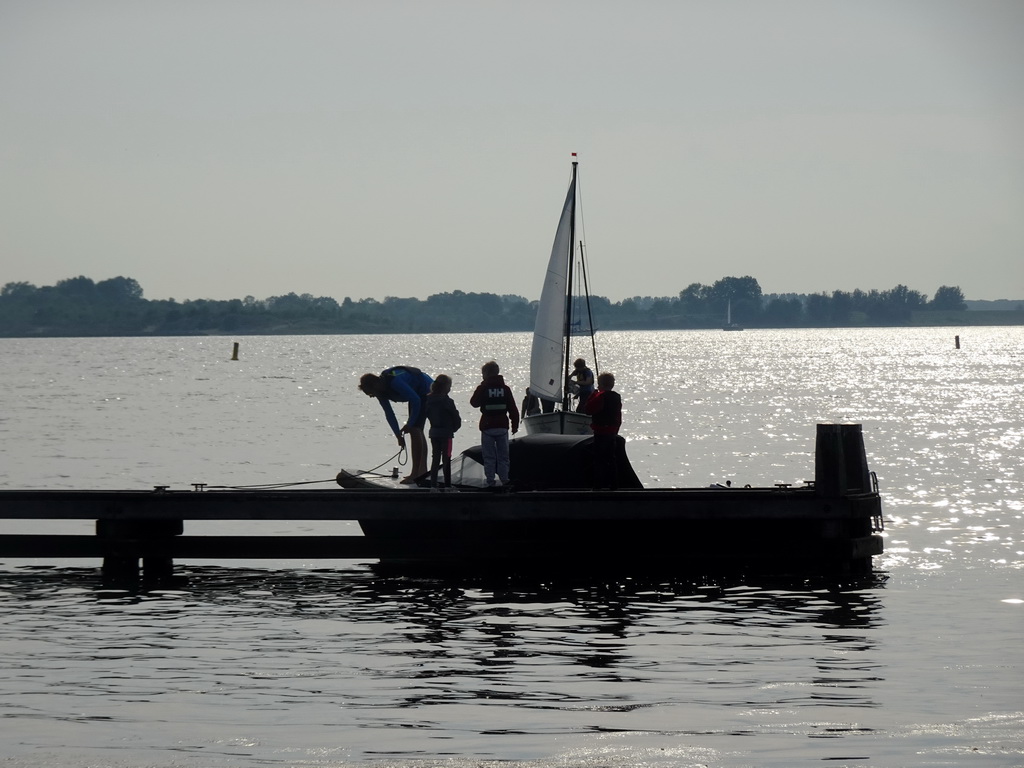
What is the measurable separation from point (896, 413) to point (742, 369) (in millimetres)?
80849

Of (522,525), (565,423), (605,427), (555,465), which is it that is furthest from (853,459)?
(565,423)

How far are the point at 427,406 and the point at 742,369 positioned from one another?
452ft

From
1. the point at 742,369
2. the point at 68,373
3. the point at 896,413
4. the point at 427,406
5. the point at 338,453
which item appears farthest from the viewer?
the point at 742,369

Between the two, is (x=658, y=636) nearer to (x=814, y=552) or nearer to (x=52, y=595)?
(x=814, y=552)

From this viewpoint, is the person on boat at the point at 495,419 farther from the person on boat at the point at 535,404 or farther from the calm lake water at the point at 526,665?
the person on boat at the point at 535,404

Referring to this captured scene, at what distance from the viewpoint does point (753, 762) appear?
35.2 ft

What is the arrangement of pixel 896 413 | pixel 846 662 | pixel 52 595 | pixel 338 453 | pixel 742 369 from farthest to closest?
1. pixel 742 369
2. pixel 896 413
3. pixel 338 453
4. pixel 52 595
5. pixel 846 662

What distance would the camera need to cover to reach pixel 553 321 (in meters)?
35.4

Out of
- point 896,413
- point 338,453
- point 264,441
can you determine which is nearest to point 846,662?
point 338,453

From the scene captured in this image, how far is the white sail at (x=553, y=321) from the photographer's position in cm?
3472

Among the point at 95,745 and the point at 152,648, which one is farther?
the point at 152,648

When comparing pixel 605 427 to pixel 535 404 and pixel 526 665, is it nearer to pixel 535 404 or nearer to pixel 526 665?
pixel 526 665

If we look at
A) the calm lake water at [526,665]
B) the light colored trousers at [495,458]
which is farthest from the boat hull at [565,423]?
the light colored trousers at [495,458]

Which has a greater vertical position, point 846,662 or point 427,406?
point 427,406
